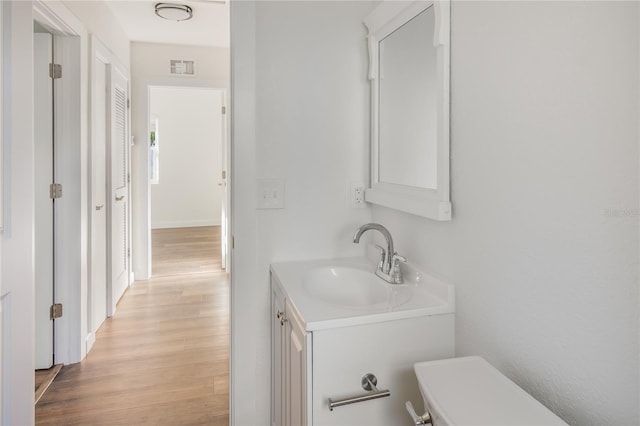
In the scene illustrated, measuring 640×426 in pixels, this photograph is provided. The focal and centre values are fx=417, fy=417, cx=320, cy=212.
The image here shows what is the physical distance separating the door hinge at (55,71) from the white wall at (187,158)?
16.4 ft

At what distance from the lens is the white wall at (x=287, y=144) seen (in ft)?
5.53

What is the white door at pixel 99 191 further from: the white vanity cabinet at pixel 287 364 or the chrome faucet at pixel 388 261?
the chrome faucet at pixel 388 261

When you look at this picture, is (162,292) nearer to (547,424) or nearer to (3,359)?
(3,359)

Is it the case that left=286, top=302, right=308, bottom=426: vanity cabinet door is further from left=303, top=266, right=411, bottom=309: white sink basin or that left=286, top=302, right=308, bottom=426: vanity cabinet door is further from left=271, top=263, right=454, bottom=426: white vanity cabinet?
left=303, top=266, right=411, bottom=309: white sink basin

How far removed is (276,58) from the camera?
171cm

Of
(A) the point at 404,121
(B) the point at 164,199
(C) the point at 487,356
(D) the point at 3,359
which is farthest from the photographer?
(B) the point at 164,199

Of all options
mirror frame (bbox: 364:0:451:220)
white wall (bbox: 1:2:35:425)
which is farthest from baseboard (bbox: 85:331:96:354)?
mirror frame (bbox: 364:0:451:220)

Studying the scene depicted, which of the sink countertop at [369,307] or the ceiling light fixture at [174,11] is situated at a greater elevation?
the ceiling light fixture at [174,11]

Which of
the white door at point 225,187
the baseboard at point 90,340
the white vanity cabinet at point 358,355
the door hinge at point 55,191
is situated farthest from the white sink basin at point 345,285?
the white door at point 225,187

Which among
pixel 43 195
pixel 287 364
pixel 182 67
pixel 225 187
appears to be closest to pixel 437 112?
pixel 287 364

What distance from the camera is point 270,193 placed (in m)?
1.75

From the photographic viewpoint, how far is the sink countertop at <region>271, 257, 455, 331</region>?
1163 millimetres

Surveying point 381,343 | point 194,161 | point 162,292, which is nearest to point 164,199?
point 194,161

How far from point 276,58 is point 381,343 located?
1189 mm
